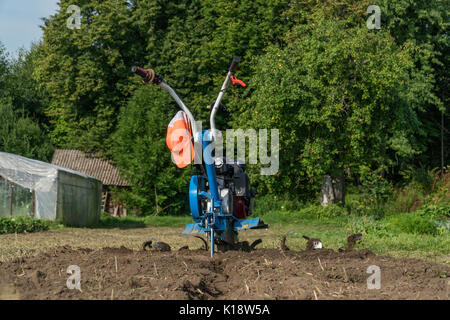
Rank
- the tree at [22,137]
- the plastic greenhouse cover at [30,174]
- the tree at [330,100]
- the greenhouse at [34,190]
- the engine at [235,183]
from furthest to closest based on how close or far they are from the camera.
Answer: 1. the tree at [22,137]
2. the plastic greenhouse cover at [30,174]
3. the greenhouse at [34,190]
4. the tree at [330,100]
5. the engine at [235,183]

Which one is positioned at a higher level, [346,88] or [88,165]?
[346,88]

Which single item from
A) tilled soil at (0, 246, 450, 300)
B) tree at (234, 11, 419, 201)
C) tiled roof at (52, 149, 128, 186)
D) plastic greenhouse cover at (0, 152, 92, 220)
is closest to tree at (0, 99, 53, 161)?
tiled roof at (52, 149, 128, 186)

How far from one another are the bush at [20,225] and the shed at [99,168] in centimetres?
1598

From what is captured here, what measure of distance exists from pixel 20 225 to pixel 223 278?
13.3 m

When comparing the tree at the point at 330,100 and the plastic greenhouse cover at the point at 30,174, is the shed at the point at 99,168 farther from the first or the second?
the tree at the point at 330,100

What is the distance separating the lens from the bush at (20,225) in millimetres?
16688

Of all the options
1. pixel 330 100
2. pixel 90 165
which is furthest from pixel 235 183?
pixel 90 165

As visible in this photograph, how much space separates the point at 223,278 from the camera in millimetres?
5520

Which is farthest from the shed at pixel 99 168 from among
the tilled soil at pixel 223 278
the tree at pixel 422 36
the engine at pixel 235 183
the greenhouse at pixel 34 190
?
the tilled soil at pixel 223 278

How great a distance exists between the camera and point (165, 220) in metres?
26.3

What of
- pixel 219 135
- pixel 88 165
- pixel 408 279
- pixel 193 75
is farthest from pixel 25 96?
pixel 408 279
